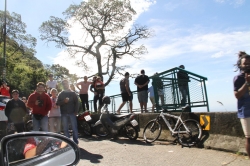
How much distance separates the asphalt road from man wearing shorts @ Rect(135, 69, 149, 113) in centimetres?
239

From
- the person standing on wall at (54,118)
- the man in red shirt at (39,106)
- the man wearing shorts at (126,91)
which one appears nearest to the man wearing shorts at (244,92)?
the man in red shirt at (39,106)

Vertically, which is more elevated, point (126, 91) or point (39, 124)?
point (126, 91)

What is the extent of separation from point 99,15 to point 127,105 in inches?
728

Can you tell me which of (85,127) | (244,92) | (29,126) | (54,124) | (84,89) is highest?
(84,89)

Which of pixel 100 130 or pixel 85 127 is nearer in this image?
pixel 100 130

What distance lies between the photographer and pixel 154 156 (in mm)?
5898

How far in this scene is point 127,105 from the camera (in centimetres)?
1085

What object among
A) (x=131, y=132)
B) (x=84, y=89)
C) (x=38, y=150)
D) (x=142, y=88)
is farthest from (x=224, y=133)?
(x=84, y=89)

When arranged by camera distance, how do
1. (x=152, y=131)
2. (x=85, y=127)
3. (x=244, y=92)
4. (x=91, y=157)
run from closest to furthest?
(x=244, y=92), (x=91, y=157), (x=152, y=131), (x=85, y=127)

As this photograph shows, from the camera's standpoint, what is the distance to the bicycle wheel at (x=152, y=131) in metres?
7.58

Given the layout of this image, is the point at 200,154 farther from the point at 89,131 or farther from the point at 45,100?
the point at 89,131

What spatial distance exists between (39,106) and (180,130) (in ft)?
13.0

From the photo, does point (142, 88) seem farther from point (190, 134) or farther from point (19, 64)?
point (19, 64)

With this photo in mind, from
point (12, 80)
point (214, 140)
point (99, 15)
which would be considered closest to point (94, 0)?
point (99, 15)
